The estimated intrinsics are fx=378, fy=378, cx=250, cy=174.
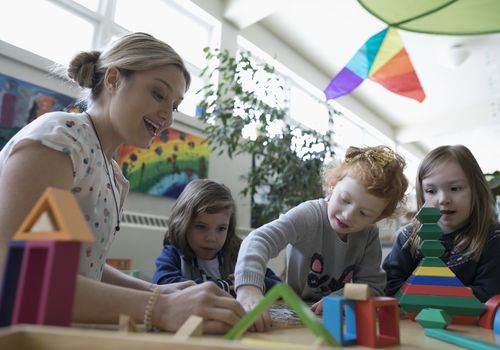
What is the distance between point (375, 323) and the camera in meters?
0.47

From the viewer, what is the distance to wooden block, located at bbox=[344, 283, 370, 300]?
1.53 feet

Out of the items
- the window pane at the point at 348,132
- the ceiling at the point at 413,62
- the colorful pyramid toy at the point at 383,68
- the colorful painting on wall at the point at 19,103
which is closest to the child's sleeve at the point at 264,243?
the colorful painting on wall at the point at 19,103

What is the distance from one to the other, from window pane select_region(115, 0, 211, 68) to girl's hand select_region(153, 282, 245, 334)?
8.76 ft

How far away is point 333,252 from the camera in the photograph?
1126 millimetres

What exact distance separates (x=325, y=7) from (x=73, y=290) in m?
3.91

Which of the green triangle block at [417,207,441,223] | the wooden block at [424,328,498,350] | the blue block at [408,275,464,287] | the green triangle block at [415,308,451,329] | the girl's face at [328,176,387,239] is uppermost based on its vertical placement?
the girl's face at [328,176,387,239]

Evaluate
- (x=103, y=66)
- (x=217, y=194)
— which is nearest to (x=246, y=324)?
(x=103, y=66)

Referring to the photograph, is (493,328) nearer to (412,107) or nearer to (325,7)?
(325,7)

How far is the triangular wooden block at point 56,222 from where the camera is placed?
13.8 inches

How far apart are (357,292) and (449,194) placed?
0.79 metres

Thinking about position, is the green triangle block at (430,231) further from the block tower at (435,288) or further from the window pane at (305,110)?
the window pane at (305,110)

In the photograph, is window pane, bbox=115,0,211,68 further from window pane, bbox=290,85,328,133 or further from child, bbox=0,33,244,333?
child, bbox=0,33,244,333

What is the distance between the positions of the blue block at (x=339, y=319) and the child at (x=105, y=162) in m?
0.13

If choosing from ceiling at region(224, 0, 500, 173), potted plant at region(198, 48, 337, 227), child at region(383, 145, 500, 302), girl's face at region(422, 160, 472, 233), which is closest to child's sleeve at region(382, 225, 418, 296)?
child at region(383, 145, 500, 302)
